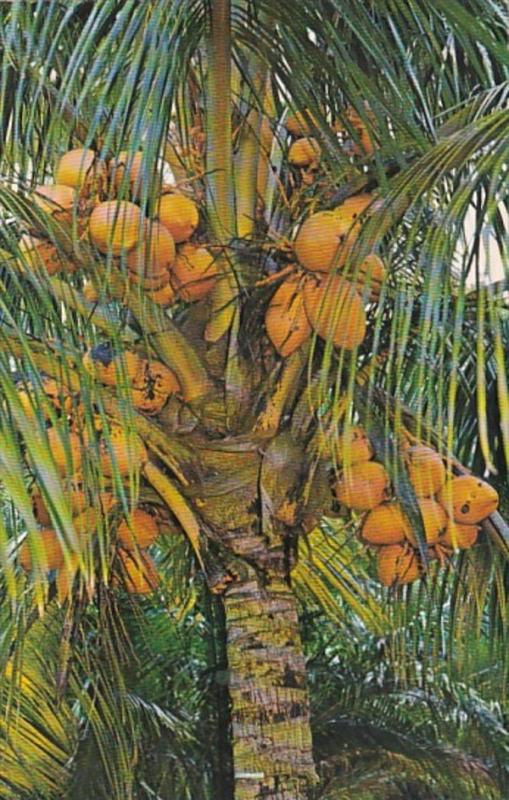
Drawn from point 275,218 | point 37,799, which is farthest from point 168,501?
point 37,799

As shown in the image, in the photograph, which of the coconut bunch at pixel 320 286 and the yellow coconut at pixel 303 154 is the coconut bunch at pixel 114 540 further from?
the yellow coconut at pixel 303 154

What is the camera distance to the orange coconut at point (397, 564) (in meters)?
1.73

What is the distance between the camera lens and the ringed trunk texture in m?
1.67

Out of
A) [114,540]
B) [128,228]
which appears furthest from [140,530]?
[128,228]

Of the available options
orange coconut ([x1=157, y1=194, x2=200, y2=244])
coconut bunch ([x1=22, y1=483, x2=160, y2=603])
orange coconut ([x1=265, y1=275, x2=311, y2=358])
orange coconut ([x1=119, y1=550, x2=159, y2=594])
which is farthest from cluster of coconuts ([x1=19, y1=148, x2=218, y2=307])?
orange coconut ([x1=119, y1=550, x2=159, y2=594])

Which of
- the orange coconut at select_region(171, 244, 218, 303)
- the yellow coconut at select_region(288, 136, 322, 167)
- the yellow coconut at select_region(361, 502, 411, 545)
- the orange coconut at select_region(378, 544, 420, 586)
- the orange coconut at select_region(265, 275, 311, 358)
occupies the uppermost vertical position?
the yellow coconut at select_region(288, 136, 322, 167)

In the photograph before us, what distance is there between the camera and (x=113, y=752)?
2426 mm

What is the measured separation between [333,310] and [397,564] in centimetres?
48

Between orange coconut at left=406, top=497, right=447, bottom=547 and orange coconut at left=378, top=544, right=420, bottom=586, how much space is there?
8cm

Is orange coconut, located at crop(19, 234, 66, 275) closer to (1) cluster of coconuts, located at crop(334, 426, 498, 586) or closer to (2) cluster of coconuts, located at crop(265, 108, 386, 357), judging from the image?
(2) cluster of coconuts, located at crop(265, 108, 386, 357)

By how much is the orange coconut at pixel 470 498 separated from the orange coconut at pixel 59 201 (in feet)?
2.10

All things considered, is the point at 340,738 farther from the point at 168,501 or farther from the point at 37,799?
the point at 168,501

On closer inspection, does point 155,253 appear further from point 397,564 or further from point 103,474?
point 397,564

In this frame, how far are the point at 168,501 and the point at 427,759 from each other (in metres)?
1.71
